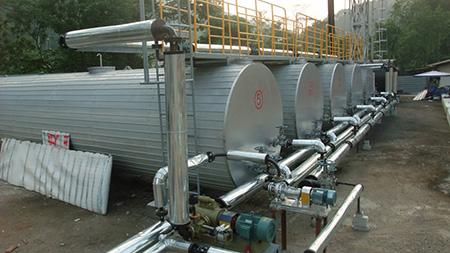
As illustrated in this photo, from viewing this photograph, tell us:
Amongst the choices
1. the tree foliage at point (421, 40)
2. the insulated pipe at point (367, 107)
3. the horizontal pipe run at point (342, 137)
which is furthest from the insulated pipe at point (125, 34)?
the tree foliage at point (421, 40)

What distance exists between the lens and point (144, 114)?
5.42 metres

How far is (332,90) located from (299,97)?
2.09 meters

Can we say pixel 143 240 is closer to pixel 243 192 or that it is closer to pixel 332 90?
pixel 243 192

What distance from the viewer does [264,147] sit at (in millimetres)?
5375

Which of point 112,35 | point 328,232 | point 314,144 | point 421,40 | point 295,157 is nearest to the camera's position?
point 112,35

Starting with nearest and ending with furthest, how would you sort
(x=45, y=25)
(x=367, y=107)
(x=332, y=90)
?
(x=332, y=90) → (x=367, y=107) → (x=45, y=25)

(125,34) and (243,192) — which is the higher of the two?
(125,34)

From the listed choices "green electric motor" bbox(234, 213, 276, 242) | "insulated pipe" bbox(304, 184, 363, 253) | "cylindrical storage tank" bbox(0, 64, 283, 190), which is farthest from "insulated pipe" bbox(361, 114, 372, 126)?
"green electric motor" bbox(234, 213, 276, 242)

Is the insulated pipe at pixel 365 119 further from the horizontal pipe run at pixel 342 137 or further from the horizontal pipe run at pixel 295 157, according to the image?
the horizontal pipe run at pixel 295 157

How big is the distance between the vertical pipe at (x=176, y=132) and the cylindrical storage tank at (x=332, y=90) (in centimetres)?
586

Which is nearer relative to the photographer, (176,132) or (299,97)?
(176,132)

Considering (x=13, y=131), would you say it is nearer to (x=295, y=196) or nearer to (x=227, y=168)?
(x=227, y=168)

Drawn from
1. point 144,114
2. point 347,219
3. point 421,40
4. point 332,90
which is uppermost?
point 421,40

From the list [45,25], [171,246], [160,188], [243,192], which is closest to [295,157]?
[243,192]
